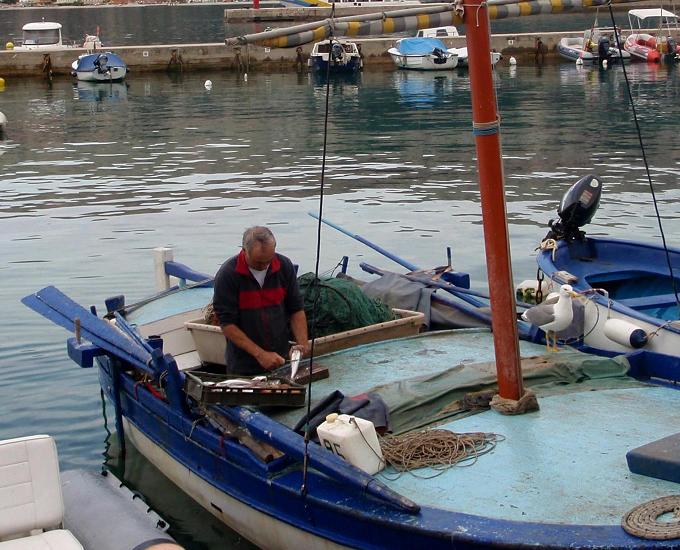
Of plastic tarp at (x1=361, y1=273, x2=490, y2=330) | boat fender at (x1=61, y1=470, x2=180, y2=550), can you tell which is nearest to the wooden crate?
plastic tarp at (x1=361, y1=273, x2=490, y2=330)

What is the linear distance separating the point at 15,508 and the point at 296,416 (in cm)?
217

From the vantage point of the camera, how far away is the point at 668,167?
24.6 m

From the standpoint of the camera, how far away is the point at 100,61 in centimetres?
4766

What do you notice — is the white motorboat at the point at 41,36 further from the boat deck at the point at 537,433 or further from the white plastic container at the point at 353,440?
the white plastic container at the point at 353,440

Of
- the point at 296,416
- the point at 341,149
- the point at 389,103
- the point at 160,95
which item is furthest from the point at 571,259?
the point at 160,95

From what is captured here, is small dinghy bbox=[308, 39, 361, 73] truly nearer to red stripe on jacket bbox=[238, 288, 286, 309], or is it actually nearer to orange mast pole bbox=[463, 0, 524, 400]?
red stripe on jacket bbox=[238, 288, 286, 309]

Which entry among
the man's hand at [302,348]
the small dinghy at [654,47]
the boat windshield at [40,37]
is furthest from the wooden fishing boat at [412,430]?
the boat windshield at [40,37]

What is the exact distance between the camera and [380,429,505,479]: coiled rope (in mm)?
6957

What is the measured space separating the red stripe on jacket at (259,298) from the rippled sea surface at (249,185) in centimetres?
179

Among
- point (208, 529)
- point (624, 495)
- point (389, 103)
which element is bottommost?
point (208, 529)

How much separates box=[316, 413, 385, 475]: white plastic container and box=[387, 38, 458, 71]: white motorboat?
4471 centimetres

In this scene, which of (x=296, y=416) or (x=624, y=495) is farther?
(x=296, y=416)

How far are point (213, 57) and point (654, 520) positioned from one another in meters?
48.6

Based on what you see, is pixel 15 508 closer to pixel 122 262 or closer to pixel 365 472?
pixel 365 472
